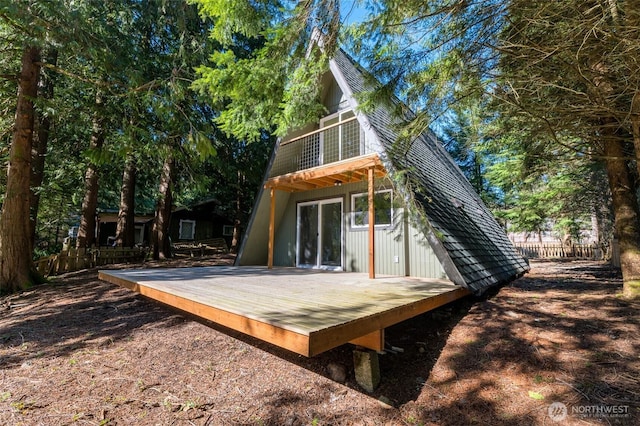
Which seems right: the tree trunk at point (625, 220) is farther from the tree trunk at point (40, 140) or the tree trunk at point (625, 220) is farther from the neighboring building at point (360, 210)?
the tree trunk at point (40, 140)

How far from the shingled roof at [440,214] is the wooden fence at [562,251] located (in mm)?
11115

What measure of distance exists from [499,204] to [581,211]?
28.0ft

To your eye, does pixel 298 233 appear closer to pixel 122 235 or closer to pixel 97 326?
pixel 97 326

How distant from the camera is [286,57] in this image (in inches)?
179

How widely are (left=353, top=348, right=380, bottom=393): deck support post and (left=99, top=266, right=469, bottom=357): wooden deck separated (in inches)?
4.3

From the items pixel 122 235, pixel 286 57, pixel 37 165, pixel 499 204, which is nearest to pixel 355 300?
pixel 286 57

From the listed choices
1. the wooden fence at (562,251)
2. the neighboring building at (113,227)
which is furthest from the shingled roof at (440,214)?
the neighboring building at (113,227)

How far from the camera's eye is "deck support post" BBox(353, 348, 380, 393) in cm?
301

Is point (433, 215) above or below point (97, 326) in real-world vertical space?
above

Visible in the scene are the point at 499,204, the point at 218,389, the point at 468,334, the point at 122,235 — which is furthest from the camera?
the point at 499,204

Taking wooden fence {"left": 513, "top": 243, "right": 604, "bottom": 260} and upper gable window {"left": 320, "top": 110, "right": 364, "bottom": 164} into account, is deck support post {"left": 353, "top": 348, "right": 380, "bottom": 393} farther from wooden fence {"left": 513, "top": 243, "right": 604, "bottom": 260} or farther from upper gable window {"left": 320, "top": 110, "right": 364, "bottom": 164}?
wooden fence {"left": 513, "top": 243, "right": 604, "bottom": 260}

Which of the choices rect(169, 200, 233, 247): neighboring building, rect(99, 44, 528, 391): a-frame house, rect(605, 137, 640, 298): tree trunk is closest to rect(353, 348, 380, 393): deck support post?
rect(99, 44, 528, 391): a-frame house

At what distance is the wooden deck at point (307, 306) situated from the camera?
244 centimetres

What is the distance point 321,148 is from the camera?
26.0 feet
